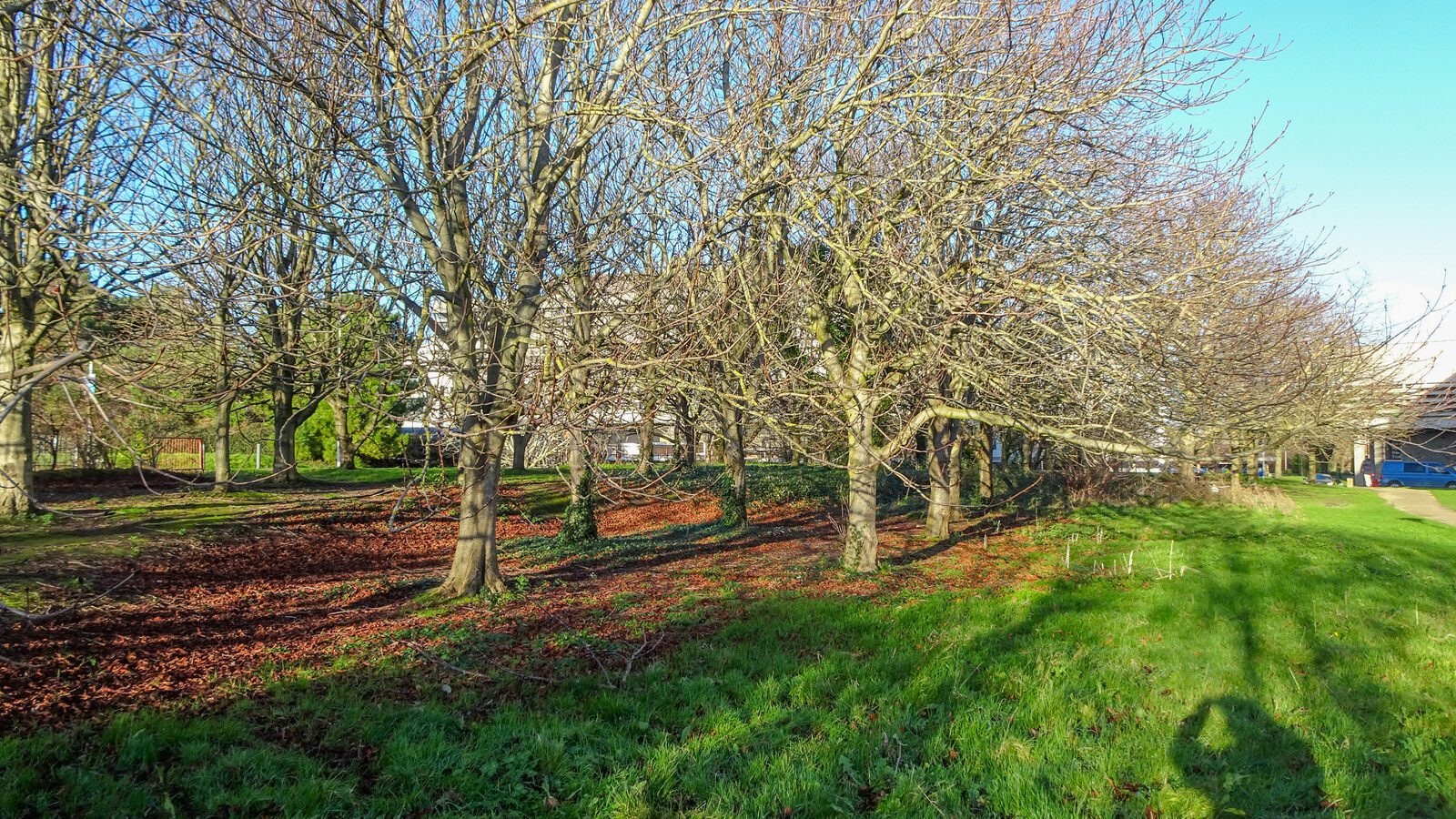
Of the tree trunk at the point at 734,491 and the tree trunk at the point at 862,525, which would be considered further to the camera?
the tree trunk at the point at 734,491

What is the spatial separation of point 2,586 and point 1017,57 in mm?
10963

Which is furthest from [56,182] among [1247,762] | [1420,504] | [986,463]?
[1420,504]

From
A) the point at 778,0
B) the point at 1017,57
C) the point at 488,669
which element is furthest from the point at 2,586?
the point at 1017,57

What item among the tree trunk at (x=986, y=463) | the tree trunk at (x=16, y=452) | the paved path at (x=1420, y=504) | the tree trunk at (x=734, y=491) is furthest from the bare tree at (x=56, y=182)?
the paved path at (x=1420, y=504)

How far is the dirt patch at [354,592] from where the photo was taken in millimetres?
5777

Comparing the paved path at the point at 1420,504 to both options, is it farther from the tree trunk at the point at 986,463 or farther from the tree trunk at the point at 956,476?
the tree trunk at the point at 956,476

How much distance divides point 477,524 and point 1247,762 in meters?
7.08

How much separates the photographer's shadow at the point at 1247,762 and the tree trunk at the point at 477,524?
254 inches

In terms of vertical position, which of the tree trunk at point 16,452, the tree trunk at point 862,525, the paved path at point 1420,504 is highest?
the tree trunk at point 16,452

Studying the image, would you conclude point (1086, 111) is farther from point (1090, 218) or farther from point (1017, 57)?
point (1090, 218)

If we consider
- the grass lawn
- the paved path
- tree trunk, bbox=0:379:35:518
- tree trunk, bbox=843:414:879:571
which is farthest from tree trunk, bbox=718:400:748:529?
the paved path

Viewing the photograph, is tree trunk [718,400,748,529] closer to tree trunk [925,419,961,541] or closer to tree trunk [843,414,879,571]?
tree trunk [925,419,961,541]

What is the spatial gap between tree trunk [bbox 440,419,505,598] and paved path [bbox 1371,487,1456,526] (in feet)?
71.2

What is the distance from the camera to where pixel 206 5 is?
6184mm
